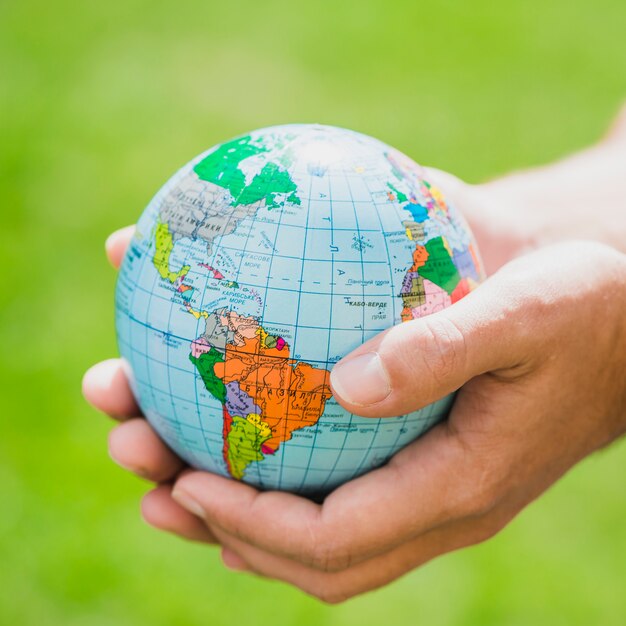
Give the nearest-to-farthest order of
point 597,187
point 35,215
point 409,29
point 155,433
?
point 155,433
point 597,187
point 35,215
point 409,29

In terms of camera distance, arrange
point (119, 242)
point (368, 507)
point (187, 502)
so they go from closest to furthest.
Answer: point (368, 507) → point (187, 502) → point (119, 242)

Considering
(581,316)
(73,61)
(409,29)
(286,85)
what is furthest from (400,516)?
(409,29)

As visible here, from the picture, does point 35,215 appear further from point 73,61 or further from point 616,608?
point 616,608

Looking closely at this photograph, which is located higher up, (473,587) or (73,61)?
(73,61)

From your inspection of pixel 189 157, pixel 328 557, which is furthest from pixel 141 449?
pixel 189 157

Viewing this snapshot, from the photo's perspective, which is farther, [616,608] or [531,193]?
[616,608]

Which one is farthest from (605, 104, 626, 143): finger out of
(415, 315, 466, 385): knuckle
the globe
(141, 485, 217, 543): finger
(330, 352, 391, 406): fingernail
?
(141, 485, 217, 543): finger

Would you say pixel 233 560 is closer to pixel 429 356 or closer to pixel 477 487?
pixel 477 487
